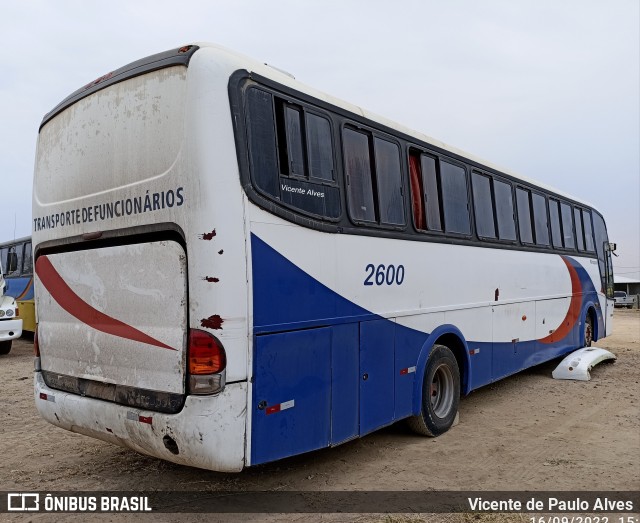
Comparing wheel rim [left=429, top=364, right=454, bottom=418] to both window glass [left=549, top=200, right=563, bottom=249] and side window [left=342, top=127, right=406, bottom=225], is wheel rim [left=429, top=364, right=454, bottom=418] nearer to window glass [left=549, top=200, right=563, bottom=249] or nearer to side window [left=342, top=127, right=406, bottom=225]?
side window [left=342, top=127, right=406, bottom=225]

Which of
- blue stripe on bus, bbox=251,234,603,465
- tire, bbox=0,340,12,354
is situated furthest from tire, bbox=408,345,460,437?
tire, bbox=0,340,12,354

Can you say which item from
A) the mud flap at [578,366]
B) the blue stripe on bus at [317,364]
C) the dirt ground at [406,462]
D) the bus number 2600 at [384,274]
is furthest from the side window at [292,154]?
the mud flap at [578,366]

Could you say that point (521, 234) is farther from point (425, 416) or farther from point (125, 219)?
point (125, 219)

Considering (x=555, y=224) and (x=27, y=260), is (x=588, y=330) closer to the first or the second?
(x=555, y=224)

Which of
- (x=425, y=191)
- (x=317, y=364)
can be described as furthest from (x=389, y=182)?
(x=317, y=364)

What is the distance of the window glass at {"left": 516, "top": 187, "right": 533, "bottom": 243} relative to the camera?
8609mm

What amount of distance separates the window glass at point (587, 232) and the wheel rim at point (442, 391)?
657 cm

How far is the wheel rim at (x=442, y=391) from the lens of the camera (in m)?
6.47

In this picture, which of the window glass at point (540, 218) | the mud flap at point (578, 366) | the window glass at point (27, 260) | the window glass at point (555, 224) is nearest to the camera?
the window glass at point (540, 218)

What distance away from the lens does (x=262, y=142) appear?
4.17 metres

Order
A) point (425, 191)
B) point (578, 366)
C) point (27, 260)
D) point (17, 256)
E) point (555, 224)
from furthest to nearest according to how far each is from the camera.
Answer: point (17, 256)
point (27, 260)
point (555, 224)
point (578, 366)
point (425, 191)

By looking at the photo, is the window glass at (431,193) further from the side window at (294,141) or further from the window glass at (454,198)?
the side window at (294,141)

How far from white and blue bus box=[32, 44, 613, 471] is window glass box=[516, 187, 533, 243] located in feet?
9.66

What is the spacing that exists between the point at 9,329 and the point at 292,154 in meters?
11.5
